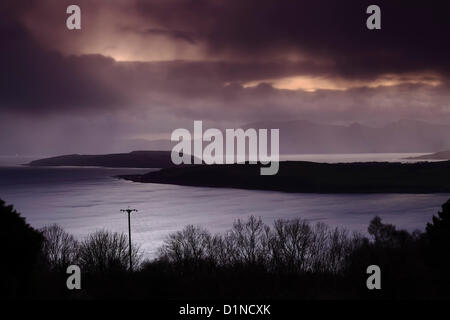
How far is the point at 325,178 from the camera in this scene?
476 ft

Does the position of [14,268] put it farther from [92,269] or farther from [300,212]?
[300,212]

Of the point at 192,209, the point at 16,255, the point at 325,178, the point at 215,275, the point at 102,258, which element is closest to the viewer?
the point at 16,255

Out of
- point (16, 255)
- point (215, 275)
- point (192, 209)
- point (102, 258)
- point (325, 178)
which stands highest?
point (325, 178)

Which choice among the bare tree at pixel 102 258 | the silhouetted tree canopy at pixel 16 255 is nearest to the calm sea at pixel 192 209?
the bare tree at pixel 102 258

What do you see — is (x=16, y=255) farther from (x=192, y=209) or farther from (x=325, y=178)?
(x=325, y=178)

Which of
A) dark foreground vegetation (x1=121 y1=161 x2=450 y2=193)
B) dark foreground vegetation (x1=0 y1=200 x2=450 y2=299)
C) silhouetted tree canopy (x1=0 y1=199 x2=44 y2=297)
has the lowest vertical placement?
dark foreground vegetation (x1=0 y1=200 x2=450 y2=299)

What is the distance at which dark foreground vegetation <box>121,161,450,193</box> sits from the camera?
129250mm

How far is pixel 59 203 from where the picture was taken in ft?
332

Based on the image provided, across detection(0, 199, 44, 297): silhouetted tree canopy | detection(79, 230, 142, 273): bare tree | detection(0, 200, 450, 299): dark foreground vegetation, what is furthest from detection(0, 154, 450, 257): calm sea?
detection(0, 199, 44, 297): silhouetted tree canopy

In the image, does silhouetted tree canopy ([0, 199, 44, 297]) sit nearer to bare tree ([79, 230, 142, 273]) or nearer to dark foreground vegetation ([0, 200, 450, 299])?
dark foreground vegetation ([0, 200, 450, 299])

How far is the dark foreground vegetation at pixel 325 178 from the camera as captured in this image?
5089 inches

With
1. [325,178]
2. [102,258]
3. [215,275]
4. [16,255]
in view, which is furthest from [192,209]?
[16,255]

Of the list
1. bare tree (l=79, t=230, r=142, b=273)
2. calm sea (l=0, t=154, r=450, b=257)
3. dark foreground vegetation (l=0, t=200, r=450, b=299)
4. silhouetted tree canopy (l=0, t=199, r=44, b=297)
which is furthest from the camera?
calm sea (l=0, t=154, r=450, b=257)
